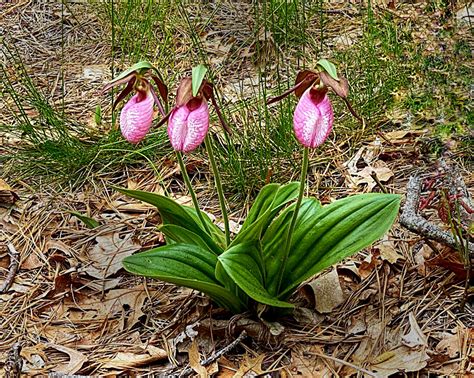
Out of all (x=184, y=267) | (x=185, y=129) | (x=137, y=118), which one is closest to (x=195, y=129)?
(x=185, y=129)

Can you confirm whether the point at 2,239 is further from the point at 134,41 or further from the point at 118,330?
the point at 134,41

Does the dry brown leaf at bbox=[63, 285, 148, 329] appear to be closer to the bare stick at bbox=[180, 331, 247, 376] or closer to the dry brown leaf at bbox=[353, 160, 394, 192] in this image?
→ the bare stick at bbox=[180, 331, 247, 376]

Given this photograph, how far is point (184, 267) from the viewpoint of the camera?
148 centimetres

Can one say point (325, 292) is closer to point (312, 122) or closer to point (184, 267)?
point (184, 267)

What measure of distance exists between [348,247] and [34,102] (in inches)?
53.2

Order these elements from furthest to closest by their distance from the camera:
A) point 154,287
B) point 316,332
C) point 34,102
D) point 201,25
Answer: point 201,25 < point 34,102 < point 154,287 < point 316,332

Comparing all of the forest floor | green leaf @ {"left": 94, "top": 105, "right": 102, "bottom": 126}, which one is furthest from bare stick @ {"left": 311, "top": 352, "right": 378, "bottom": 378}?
green leaf @ {"left": 94, "top": 105, "right": 102, "bottom": 126}

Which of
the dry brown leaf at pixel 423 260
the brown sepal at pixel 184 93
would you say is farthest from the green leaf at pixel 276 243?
the brown sepal at pixel 184 93

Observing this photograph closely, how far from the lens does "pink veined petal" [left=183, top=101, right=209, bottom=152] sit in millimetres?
1223

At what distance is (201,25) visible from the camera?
301 centimetres

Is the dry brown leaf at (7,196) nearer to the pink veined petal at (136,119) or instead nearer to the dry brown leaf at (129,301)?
the dry brown leaf at (129,301)

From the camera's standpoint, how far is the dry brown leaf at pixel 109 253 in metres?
1.79

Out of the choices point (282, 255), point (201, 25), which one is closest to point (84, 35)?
point (201, 25)

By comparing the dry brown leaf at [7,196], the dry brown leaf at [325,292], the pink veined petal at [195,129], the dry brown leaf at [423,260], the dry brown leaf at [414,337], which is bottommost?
the dry brown leaf at [414,337]
